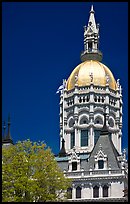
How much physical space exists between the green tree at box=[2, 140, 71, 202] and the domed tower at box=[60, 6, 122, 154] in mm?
47468

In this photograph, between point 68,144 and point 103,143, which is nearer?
point 103,143

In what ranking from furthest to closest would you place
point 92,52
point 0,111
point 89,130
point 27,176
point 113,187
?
point 92,52, point 89,130, point 113,187, point 27,176, point 0,111

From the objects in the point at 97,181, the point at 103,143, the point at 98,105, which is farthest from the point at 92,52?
the point at 97,181

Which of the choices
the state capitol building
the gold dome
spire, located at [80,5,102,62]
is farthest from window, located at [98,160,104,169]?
spire, located at [80,5,102,62]

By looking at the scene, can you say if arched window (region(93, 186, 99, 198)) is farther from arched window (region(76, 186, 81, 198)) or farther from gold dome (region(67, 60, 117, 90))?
gold dome (region(67, 60, 117, 90))

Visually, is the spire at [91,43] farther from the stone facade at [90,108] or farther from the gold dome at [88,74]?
the gold dome at [88,74]

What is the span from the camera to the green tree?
47531mm

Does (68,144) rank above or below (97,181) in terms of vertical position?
above

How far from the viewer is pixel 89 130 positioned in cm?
10162

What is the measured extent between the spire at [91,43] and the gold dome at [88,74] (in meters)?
2.40

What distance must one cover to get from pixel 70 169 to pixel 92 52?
49.3m

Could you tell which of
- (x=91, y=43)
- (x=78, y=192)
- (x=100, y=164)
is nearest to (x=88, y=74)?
(x=91, y=43)

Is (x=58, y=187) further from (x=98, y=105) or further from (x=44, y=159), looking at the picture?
(x=98, y=105)

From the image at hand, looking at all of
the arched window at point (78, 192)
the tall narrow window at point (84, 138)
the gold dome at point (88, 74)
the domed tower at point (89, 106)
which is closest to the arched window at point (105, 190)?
the arched window at point (78, 192)
